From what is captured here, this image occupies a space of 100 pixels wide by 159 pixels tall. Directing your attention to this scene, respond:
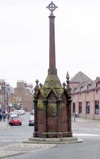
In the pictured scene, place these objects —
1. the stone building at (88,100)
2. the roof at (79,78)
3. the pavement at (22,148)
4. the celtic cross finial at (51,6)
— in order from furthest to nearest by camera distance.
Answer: the roof at (79,78) < the stone building at (88,100) < the celtic cross finial at (51,6) < the pavement at (22,148)

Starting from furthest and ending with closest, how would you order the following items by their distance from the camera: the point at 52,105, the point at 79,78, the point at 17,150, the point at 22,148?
the point at 79,78
the point at 52,105
the point at 22,148
the point at 17,150

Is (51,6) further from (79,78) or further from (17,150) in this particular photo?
(79,78)

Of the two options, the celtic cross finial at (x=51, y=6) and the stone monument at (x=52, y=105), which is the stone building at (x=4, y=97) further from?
the stone monument at (x=52, y=105)

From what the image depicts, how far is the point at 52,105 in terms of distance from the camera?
3145 cm

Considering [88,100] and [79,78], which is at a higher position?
[79,78]

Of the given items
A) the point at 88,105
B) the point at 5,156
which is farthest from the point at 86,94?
the point at 5,156

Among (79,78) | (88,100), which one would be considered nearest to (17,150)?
(88,100)

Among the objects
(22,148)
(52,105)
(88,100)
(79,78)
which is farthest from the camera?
(79,78)

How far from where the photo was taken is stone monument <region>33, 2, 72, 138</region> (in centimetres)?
3145

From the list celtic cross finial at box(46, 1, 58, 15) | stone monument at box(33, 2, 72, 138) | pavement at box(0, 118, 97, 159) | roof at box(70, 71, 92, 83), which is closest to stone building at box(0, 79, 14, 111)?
roof at box(70, 71, 92, 83)

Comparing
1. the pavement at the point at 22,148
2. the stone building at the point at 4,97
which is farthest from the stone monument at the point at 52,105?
the stone building at the point at 4,97

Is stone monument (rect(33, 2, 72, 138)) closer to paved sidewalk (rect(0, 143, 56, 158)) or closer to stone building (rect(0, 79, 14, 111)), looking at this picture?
paved sidewalk (rect(0, 143, 56, 158))

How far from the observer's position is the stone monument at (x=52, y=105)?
31453 mm

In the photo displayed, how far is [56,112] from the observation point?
3145cm
